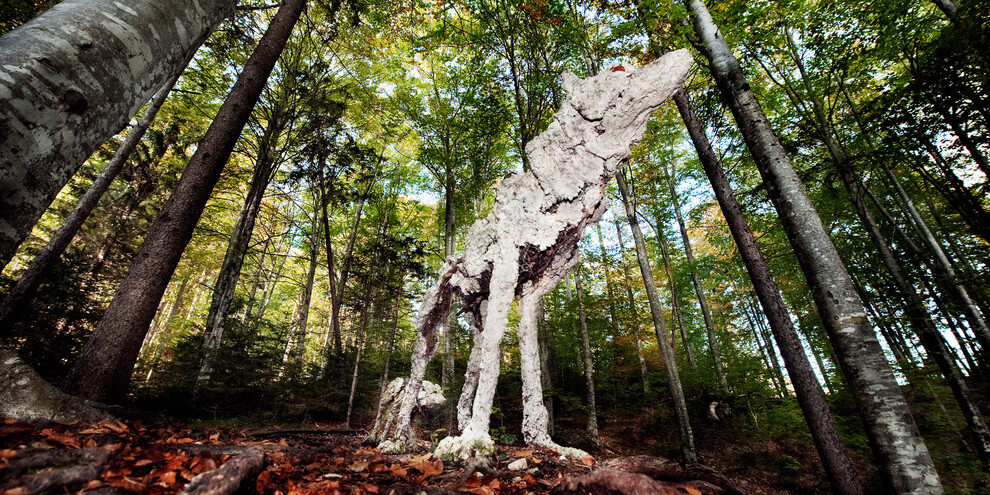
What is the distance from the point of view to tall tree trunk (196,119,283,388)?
8.94 m

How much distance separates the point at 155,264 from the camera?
3.43 meters

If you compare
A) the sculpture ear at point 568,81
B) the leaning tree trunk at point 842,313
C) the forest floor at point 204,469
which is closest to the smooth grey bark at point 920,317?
the leaning tree trunk at point 842,313

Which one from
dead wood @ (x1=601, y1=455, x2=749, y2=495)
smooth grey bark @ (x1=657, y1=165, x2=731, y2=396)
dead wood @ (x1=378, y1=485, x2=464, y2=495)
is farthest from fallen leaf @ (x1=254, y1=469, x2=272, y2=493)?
smooth grey bark @ (x1=657, y1=165, x2=731, y2=396)

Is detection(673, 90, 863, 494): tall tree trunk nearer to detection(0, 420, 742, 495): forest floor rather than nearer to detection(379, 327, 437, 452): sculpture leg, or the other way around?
detection(0, 420, 742, 495): forest floor

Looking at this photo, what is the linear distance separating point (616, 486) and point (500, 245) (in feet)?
10.9

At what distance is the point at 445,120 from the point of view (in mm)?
13258

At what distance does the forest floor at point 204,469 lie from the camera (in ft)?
4.55

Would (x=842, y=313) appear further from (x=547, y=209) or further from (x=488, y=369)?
(x=488, y=369)

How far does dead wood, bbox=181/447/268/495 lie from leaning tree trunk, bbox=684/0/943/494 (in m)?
5.54

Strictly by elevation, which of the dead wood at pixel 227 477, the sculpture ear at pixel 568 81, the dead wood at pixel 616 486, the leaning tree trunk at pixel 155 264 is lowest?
the dead wood at pixel 616 486

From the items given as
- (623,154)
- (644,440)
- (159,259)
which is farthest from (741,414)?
(159,259)

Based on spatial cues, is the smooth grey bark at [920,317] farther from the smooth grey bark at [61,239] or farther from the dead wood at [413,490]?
the smooth grey bark at [61,239]

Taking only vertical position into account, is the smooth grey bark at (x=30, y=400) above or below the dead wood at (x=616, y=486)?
A: above

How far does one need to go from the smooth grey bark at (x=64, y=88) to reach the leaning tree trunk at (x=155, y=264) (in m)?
2.37
